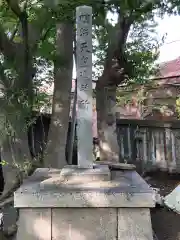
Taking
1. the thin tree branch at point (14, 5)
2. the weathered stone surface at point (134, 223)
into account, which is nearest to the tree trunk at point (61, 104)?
the thin tree branch at point (14, 5)

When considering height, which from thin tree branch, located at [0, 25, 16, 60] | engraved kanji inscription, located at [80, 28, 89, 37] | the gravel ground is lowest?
the gravel ground

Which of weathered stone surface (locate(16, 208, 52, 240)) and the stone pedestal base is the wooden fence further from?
weathered stone surface (locate(16, 208, 52, 240))

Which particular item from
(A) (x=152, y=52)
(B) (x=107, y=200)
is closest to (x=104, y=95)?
→ (A) (x=152, y=52)

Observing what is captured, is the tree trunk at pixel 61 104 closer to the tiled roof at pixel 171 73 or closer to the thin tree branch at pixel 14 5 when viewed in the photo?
the thin tree branch at pixel 14 5

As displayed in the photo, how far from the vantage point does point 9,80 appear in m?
4.79

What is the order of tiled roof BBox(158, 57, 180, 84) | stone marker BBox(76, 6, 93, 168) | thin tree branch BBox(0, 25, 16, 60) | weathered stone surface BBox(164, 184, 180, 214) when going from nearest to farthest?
stone marker BBox(76, 6, 93, 168) < weathered stone surface BBox(164, 184, 180, 214) < thin tree branch BBox(0, 25, 16, 60) < tiled roof BBox(158, 57, 180, 84)

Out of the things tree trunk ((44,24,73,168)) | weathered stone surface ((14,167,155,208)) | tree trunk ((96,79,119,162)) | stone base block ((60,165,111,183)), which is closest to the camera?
weathered stone surface ((14,167,155,208))

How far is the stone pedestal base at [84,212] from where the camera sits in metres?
2.96

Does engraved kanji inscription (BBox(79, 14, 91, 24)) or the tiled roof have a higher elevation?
the tiled roof

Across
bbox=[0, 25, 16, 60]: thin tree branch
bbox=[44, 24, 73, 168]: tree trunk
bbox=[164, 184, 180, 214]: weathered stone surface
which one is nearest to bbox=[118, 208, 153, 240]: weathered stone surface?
bbox=[164, 184, 180, 214]: weathered stone surface

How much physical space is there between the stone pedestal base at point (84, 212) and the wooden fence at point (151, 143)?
3430mm

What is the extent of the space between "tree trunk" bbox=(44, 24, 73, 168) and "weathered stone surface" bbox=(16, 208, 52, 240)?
2.01 m

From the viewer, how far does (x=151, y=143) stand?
686cm

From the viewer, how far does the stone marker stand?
3.47m
